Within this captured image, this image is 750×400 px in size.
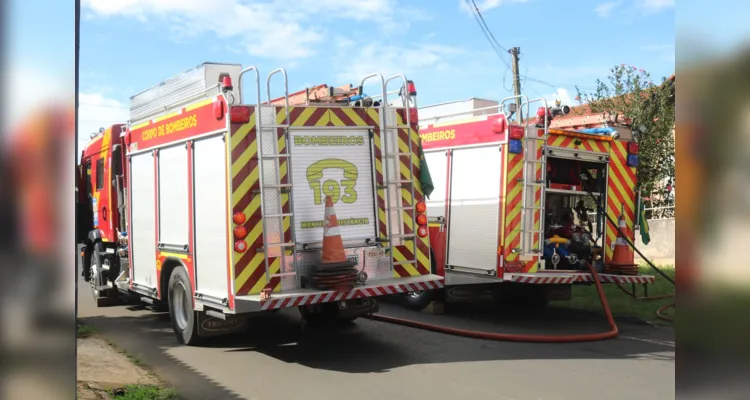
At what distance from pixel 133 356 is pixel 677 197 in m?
7.03

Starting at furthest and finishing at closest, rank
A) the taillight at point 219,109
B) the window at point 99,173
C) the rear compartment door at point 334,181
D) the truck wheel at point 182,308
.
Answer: the window at point 99,173
the truck wheel at point 182,308
the rear compartment door at point 334,181
the taillight at point 219,109

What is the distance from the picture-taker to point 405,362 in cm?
684

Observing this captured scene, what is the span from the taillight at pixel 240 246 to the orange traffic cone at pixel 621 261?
563cm

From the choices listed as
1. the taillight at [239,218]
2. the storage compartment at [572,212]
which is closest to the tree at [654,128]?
the storage compartment at [572,212]

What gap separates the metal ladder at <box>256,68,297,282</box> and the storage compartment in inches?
164

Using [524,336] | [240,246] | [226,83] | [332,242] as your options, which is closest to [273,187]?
[240,246]

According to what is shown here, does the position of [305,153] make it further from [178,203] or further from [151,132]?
[151,132]

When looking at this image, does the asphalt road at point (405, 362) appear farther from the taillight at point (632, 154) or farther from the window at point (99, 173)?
the window at point (99, 173)

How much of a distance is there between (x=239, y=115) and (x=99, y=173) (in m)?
5.50

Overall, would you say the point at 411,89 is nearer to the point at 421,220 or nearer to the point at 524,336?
the point at 421,220

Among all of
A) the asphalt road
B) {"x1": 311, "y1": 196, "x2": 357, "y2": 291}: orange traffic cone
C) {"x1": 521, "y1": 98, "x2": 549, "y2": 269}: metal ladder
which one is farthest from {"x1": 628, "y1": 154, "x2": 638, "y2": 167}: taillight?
{"x1": 311, "y1": 196, "x2": 357, "y2": 291}: orange traffic cone

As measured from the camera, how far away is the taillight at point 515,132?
8828mm

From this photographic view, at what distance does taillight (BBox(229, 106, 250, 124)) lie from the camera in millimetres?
6715

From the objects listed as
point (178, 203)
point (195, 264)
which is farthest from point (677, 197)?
point (178, 203)
